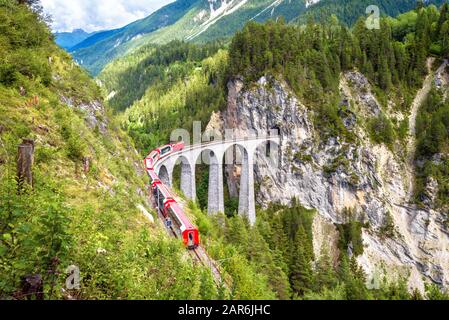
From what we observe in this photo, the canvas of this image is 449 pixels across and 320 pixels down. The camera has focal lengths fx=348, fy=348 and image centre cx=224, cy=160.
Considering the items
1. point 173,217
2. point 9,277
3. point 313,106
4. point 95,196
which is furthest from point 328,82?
point 9,277

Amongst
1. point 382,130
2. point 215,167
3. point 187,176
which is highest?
point 382,130

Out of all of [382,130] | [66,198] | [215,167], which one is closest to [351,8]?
[382,130]

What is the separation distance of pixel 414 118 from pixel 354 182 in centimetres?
1750

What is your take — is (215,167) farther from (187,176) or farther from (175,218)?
(175,218)

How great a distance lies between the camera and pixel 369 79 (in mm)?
66375

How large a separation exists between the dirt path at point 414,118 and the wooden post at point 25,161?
208 ft

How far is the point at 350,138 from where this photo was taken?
6066cm

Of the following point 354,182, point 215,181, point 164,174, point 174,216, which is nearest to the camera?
point 174,216

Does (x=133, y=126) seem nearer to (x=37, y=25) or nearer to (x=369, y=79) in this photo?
(x=369, y=79)

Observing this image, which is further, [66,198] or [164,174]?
[164,174]

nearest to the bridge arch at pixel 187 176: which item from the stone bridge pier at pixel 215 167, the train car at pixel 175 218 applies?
the stone bridge pier at pixel 215 167

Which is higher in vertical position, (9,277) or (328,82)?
(328,82)
